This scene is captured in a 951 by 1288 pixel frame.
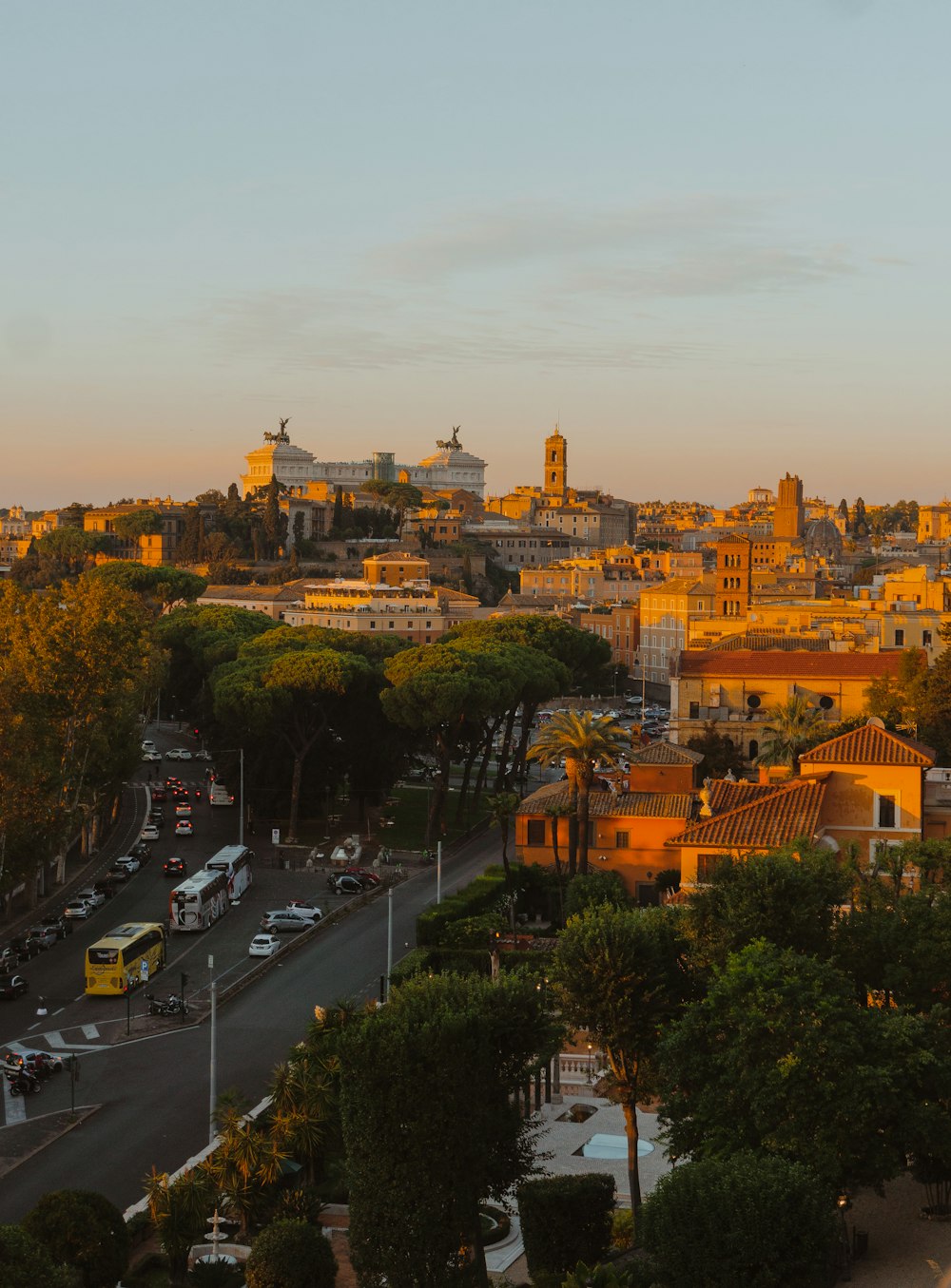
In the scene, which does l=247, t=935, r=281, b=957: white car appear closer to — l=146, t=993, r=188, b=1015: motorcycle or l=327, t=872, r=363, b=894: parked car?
l=146, t=993, r=188, b=1015: motorcycle

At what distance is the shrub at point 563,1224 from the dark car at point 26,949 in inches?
1068

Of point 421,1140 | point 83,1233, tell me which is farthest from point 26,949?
point 421,1140

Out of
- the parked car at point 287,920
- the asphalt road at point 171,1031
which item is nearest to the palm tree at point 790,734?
the asphalt road at point 171,1031

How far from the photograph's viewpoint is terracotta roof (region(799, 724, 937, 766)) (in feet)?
151

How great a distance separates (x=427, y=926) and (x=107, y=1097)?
12.2 metres

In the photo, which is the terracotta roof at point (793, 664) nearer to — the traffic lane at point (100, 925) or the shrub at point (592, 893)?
the traffic lane at point (100, 925)

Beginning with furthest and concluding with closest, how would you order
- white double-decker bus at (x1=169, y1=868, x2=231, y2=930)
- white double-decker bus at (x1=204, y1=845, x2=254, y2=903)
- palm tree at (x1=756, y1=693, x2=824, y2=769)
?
palm tree at (x1=756, y1=693, x2=824, y2=769)
white double-decker bus at (x1=204, y1=845, x2=254, y2=903)
white double-decker bus at (x1=169, y1=868, x2=231, y2=930)

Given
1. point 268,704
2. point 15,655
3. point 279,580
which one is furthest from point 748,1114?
point 279,580

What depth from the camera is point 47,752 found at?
60.3m

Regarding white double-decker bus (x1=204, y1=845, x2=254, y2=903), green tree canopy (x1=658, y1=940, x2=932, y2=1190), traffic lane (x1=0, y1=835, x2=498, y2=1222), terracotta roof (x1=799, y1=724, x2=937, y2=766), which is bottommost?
traffic lane (x1=0, y1=835, x2=498, y2=1222)

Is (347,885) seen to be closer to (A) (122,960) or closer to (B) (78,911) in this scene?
(B) (78,911)

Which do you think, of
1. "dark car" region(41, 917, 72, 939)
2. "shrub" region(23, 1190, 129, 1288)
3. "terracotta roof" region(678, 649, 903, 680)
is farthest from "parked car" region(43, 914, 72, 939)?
"terracotta roof" region(678, 649, 903, 680)

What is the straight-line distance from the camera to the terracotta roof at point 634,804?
56.7 metres

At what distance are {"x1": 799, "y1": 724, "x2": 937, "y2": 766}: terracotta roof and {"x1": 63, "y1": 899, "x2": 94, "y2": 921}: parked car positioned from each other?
78.5 feet
